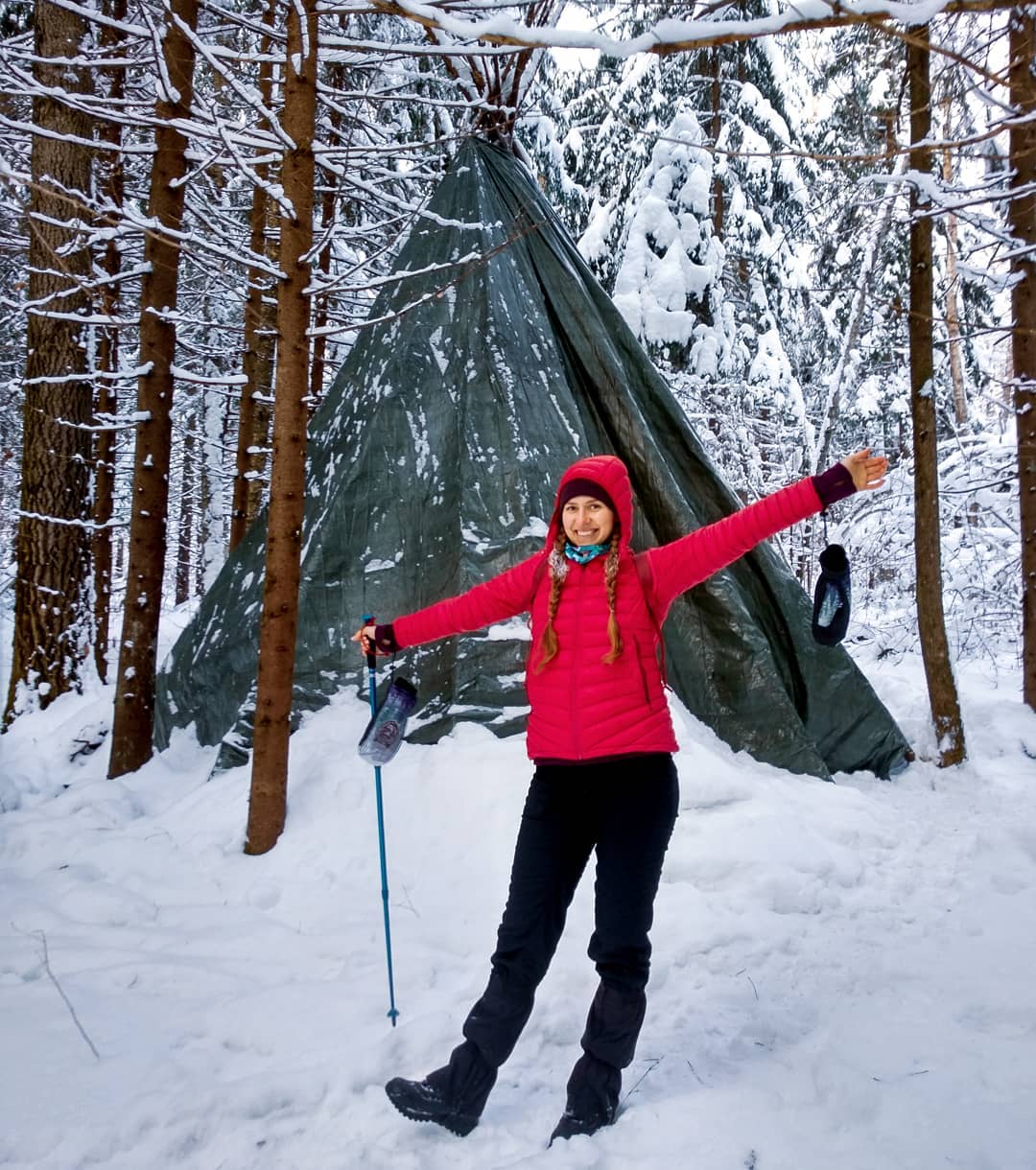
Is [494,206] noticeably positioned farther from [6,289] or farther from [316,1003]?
[6,289]

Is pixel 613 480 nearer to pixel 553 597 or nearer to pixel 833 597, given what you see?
pixel 553 597

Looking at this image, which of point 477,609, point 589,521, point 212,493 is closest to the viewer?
point 589,521

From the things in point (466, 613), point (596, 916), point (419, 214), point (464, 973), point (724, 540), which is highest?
point (419, 214)

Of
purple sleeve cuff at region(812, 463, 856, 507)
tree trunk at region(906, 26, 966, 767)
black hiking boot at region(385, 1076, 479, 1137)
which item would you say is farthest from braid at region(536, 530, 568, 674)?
tree trunk at region(906, 26, 966, 767)

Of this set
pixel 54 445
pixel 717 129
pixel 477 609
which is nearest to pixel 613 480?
pixel 477 609

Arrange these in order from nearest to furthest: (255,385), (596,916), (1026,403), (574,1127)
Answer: (574,1127)
(596,916)
(1026,403)
(255,385)

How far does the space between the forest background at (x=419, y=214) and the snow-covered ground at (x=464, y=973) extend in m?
0.78

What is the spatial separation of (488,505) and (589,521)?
264 centimetres

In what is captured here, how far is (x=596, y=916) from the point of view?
231 centimetres

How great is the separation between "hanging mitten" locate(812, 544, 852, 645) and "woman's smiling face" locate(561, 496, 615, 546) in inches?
28.0

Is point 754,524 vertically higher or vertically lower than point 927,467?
lower

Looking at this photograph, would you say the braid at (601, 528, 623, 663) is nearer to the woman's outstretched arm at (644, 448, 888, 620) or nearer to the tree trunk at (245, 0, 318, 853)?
the woman's outstretched arm at (644, 448, 888, 620)

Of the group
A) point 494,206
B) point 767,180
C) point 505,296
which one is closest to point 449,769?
point 505,296

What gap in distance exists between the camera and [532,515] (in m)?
5.13
